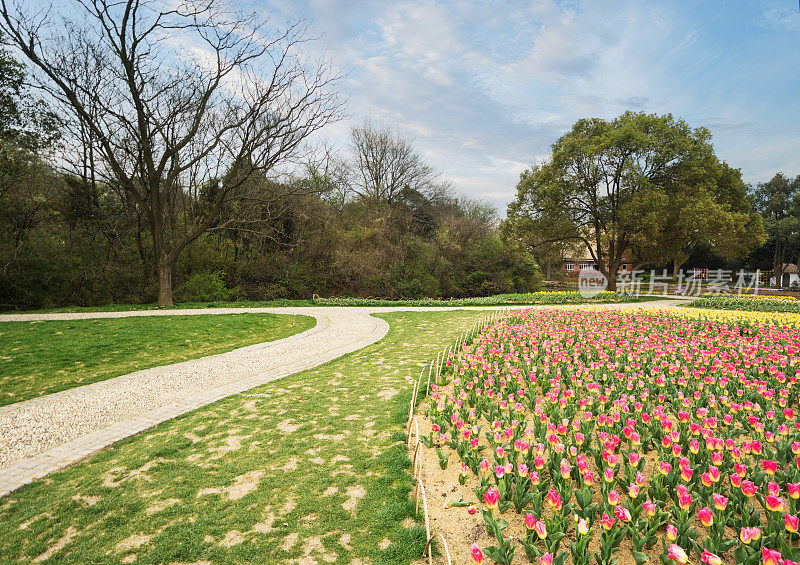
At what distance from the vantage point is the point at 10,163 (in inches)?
541

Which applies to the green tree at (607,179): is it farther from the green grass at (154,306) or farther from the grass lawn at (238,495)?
the grass lawn at (238,495)

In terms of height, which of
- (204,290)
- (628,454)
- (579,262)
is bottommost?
(628,454)

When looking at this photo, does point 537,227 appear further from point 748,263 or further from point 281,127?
point 748,263

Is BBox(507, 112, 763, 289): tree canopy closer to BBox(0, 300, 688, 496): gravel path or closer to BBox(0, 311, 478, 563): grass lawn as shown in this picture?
BBox(0, 300, 688, 496): gravel path

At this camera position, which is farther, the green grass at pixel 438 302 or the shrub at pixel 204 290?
the shrub at pixel 204 290

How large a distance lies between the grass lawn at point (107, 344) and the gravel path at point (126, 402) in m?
0.55

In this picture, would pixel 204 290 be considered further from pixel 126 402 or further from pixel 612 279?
pixel 612 279

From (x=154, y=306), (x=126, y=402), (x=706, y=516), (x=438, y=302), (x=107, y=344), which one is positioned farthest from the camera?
(x=438, y=302)

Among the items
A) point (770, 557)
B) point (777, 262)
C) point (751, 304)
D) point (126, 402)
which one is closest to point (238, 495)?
point (770, 557)

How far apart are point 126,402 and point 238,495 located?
10.4ft

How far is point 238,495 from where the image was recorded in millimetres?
2783

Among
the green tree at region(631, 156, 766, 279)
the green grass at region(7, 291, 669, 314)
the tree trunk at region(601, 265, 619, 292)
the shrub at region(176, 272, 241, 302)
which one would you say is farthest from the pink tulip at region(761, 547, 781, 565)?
the tree trunk at region(601, 265, 619, 292)

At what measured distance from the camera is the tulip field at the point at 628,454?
1.90 meters

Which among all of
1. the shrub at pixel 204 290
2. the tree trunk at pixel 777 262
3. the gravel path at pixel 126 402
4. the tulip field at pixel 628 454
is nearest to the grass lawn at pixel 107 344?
the gravel path at pixel 126 402
